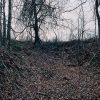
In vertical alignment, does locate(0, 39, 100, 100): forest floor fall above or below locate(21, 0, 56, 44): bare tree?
below

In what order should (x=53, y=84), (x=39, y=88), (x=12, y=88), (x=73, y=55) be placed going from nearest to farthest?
(x=12, y=88)
(x=39, y=88)
(x=53, y=84)
(x=73, y=55)

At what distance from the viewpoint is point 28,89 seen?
36.1 feet

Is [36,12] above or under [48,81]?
above

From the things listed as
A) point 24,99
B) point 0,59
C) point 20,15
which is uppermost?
point 20,15

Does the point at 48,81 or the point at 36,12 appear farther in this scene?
the point at 36,12

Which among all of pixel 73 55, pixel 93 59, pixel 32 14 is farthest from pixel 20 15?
pixel 93 59

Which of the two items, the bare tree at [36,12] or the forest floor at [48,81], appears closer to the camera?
the forest floor at [48,81]

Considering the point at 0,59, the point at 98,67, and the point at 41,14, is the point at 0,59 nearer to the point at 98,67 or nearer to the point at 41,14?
the point at 98,67

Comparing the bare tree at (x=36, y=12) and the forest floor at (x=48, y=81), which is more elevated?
the bare tree at (x=36, y=12)

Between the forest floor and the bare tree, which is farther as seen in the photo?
the bare tree

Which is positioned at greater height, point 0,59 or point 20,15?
point 20,15

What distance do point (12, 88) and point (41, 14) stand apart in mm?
14864

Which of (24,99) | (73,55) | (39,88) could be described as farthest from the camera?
(73,55)

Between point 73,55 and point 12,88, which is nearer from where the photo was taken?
point 12,88
